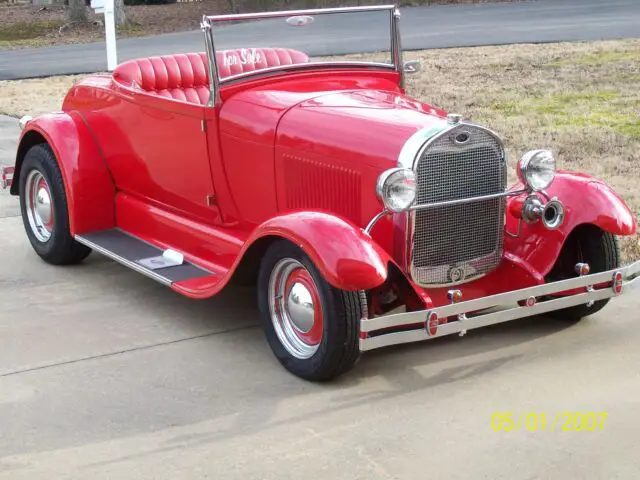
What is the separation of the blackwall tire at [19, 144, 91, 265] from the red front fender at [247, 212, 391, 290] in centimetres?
209

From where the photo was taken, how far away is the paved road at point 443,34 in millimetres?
15633

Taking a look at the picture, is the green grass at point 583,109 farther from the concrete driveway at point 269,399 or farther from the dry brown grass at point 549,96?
the concrete driveway at point 269,399

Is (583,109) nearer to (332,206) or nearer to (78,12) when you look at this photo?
(332,206)

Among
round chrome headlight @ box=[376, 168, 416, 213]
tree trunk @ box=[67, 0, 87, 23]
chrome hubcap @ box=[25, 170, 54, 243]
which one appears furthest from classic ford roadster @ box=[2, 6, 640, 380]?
tree trunk @ box=[67, 0, 87, 23]

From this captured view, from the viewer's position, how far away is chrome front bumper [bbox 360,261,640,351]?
386 cm

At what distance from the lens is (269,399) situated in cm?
396

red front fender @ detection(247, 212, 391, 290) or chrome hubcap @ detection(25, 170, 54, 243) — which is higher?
red front fender @ detection(247, 212, 391, 290)

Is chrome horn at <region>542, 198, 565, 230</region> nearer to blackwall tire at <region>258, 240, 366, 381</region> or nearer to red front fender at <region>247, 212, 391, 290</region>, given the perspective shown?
red front fender at <region>247, 212, 391, 290</region>

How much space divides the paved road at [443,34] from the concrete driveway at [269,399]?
30.1ft

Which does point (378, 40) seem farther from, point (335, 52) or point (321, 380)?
point (335, 52)

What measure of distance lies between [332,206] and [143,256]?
1.26 meters

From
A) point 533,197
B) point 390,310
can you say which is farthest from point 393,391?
point 533,197

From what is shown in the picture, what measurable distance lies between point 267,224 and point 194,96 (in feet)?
6.55
